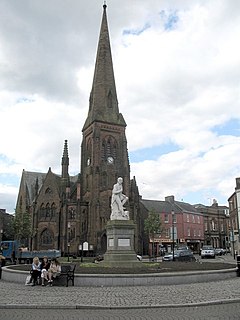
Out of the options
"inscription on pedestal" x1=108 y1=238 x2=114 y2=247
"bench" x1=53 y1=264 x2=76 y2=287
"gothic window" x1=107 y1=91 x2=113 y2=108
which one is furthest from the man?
"gothic window" x1=107 y1=91 x2=113 y2=108

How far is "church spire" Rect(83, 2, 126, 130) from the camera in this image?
74.5 metres

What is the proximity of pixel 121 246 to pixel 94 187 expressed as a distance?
4456 centimetres

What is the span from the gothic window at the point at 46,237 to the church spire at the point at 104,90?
21.7 meters

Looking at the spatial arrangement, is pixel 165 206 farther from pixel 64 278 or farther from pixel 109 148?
pixel 64 278

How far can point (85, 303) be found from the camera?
12.6 m

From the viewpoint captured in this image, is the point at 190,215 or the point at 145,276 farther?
the point at 190,215

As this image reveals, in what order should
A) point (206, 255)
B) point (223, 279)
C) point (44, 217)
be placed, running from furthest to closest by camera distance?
point (44, 217), point (206, 255), point (223, 279)

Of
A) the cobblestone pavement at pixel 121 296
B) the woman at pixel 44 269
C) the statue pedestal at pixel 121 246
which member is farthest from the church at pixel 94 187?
the cobblestone pavement at pixel 121 296

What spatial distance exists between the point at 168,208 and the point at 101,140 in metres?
25.0

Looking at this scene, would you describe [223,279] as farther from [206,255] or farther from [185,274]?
[206,255]

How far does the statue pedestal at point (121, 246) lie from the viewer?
74.1 ft

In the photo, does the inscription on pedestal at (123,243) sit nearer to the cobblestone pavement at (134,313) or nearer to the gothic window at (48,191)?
the cobblestone pavement at (134,313)

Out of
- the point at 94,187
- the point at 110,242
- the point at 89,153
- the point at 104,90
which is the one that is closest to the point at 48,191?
the point at 89,153

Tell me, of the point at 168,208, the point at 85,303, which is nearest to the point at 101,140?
the point at 168,208
